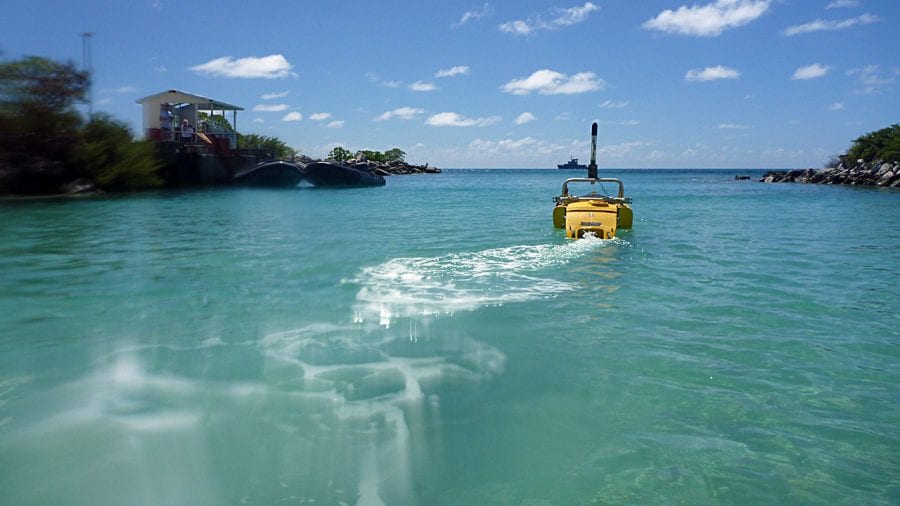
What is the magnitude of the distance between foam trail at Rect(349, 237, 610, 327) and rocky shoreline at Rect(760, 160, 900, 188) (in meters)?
58.1

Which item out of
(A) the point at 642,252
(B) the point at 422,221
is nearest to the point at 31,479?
(A) the point at 642,252

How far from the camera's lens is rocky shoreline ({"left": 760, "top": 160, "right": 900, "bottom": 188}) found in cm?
5709

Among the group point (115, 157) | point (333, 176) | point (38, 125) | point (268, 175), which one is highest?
point (38, 125)

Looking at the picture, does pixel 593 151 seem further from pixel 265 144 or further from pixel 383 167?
pixel 383 167

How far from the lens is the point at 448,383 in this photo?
5.16m

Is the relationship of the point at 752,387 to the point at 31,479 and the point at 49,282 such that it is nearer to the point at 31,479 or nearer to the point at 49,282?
the point at 31,479

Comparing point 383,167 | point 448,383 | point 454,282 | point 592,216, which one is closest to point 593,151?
point 592,216

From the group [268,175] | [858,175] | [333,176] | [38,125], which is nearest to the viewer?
[38,125]

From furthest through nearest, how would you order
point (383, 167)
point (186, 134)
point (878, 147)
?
point (383, 167), point (878, 147), point (186, 134)

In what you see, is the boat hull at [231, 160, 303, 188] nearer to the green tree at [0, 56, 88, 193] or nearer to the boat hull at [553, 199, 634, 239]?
the green tree at [0, 56, 88, 193]

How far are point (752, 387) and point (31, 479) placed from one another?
524cm

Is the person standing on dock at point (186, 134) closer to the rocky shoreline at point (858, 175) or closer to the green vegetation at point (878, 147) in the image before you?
the rocky shoreline at point (858, 175)

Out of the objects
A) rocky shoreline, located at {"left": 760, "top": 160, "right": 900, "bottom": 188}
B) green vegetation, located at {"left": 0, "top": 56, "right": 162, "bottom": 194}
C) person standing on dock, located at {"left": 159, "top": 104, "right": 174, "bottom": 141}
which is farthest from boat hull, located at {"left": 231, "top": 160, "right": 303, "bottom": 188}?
rocky shoreline, located at {"left": 760, "top": 160, "right": 900, "bottom": 188}

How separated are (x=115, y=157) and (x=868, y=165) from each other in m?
74.9
